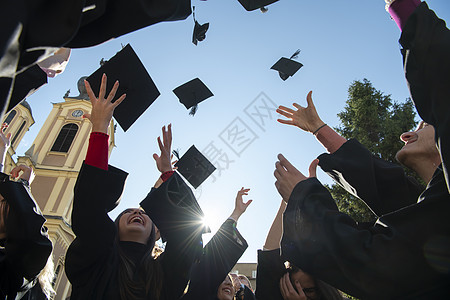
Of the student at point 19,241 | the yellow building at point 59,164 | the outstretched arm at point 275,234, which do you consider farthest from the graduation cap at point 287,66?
the yellow building at point 59,164

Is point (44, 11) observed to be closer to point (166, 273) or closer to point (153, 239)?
point (166, 273)

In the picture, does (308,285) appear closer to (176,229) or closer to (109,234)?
(176,229)

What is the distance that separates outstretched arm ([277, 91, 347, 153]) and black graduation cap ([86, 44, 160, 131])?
153 centimetres

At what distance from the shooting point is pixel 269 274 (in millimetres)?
2070

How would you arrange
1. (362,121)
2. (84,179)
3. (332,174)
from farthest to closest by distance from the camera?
1. (362,121)
2. (332,174)
3. (84,179)

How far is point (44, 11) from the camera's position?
863 mm

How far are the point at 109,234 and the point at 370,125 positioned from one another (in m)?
10.5

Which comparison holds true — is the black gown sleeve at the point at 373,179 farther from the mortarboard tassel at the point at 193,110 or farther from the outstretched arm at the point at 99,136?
the mortarboard tassel at the point at 193,110

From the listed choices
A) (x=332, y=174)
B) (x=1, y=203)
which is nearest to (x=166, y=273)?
(x=332, y=174)

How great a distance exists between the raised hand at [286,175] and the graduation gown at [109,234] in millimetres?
748

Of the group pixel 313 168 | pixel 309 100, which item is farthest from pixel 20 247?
pixel 309 100

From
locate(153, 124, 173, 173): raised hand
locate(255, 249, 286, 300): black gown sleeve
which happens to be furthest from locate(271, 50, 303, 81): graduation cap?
locate(255, 249, 286, 300): black gown sleeve

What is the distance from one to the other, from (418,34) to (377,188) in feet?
2.91

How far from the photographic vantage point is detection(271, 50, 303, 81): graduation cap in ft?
14.3
